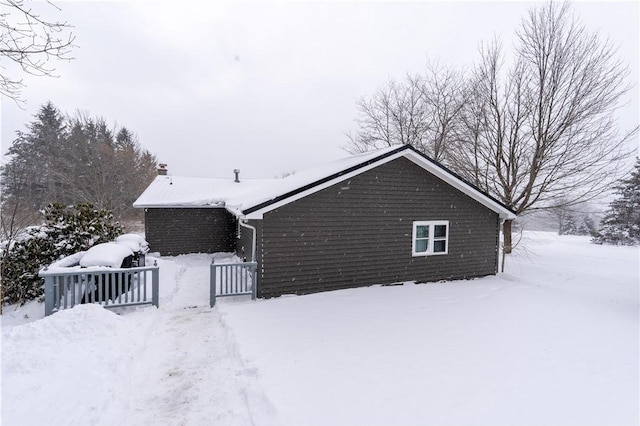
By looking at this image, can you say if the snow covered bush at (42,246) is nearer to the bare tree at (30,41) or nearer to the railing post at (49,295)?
the railing post at (49,295)

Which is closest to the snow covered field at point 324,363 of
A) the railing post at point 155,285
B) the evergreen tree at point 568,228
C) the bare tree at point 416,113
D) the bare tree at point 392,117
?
the railing post at point 155,285

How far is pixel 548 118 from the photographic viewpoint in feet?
47.0

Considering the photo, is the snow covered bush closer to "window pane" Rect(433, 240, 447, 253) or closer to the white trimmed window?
the white trimmed window

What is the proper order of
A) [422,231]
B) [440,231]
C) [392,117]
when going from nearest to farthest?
[422,231] → [440,231] → [392,117]

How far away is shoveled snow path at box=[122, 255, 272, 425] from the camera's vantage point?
3.46 metres

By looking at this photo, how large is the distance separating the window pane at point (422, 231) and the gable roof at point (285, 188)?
1.78 m

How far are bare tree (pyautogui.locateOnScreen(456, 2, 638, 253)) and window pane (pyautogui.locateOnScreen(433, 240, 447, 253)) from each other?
797cm

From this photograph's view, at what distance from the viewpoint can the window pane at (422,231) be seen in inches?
396

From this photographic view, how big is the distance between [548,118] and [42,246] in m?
20.2

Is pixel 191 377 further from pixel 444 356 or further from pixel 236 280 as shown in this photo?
pixel 444 356

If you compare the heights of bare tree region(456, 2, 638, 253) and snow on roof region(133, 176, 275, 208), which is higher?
bare tree region(456, 2, 638, 253)

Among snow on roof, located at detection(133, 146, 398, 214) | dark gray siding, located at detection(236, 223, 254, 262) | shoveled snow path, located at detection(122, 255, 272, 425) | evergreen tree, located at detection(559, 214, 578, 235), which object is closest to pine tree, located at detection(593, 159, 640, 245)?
evergreen tree, located at detection(559, 214, 578, 235)

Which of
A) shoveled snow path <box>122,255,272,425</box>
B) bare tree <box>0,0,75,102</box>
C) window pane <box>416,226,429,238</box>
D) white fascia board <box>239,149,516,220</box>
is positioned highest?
bare tree <box>0,0,75,102</box>

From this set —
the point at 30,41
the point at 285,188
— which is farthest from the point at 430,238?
the point at 30,41
